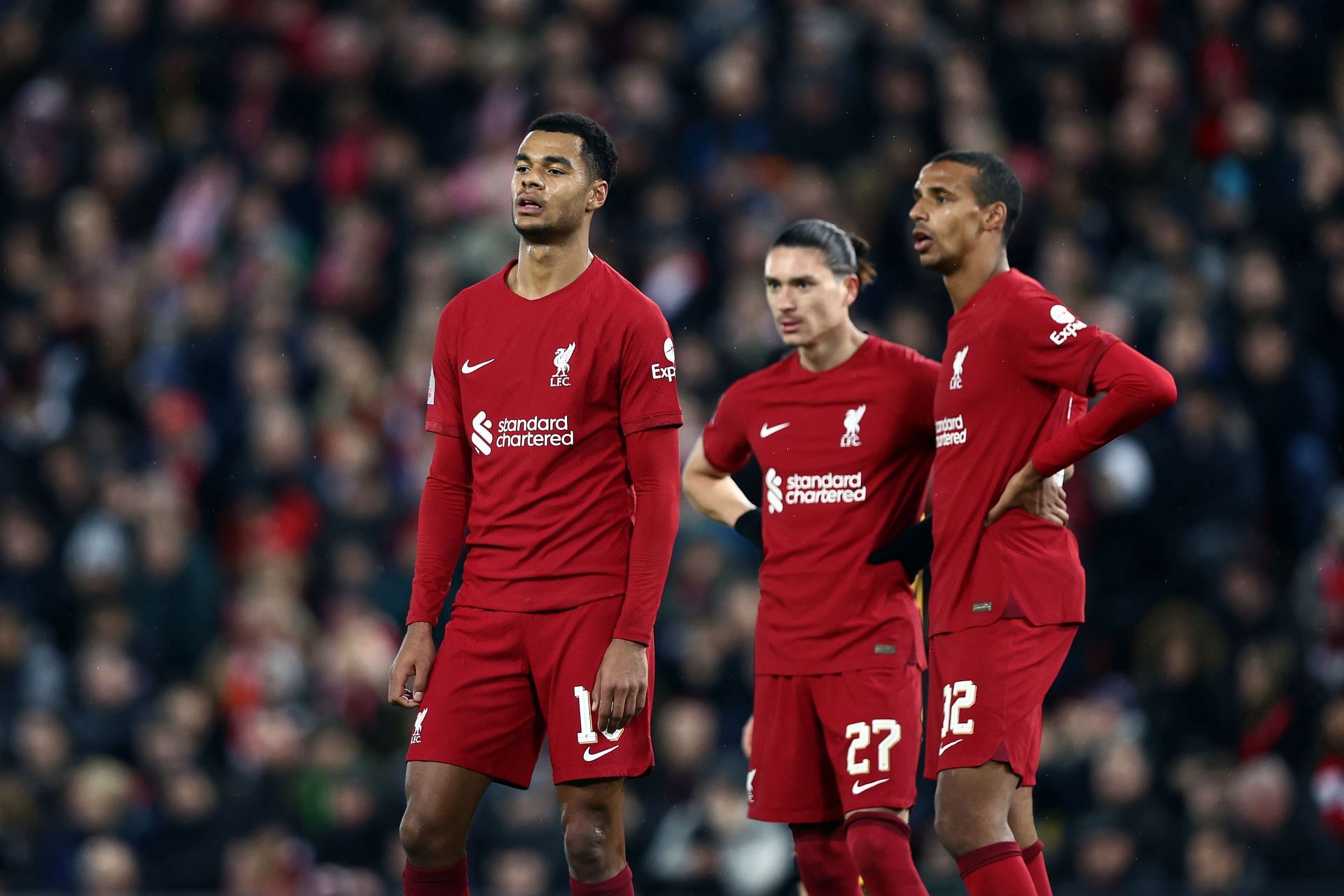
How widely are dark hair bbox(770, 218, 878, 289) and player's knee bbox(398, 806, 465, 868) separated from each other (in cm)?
225

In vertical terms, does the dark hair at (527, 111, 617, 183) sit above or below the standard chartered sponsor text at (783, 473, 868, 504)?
above

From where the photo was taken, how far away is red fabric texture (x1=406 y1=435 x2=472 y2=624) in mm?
5250

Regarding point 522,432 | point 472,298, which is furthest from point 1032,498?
point 472,298

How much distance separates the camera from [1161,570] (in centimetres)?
922

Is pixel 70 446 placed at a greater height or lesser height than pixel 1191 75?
lesser

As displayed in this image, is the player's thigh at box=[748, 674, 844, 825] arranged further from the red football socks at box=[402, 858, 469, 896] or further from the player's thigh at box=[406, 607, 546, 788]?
the red football socks at box=[402, 858, 469, 896]

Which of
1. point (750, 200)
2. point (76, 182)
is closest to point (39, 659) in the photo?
point (76, 182)

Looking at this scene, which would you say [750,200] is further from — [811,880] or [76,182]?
[811,880]

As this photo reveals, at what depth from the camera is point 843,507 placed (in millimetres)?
6016

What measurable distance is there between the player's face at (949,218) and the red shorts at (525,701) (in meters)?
1.48

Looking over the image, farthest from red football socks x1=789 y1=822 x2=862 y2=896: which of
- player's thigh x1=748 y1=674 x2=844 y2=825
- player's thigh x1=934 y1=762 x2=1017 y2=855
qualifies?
player's thigh x1=934 y1=762 x2=1017 y2=855

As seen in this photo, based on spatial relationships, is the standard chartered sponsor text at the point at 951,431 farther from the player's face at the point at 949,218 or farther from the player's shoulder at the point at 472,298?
the player's shoulder at the point at 472,298

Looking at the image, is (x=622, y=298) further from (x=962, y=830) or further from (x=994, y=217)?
(x=962, y=830)

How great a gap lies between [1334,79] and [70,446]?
7629 mm
